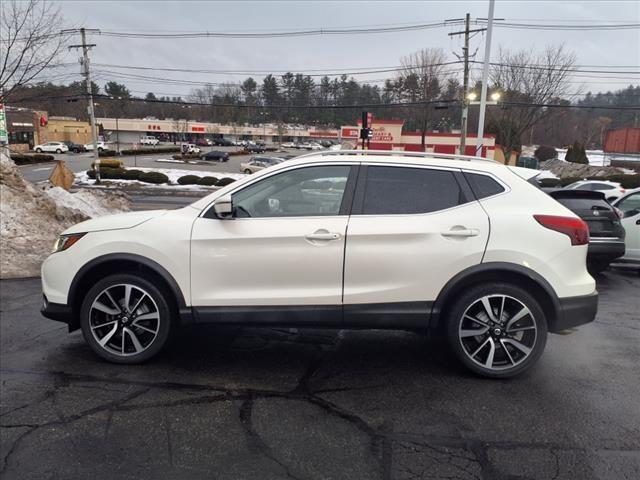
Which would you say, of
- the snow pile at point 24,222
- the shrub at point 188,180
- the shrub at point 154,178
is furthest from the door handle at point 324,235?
the shrub at point 154,178

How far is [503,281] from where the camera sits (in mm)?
3783

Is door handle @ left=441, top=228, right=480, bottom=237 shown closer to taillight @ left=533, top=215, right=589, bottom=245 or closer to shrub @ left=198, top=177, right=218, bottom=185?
taillight @ left=533, top=215, right=589, bottom=245

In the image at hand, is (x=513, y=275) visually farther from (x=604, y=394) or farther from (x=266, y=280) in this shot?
(x=266, y=280)

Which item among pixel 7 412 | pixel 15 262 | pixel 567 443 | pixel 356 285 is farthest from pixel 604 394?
pixel 15 262

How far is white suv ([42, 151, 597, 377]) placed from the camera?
3.70 m

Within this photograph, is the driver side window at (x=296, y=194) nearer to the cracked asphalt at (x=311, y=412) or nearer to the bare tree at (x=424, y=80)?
the cracked asphalt at (x=311, y=412)

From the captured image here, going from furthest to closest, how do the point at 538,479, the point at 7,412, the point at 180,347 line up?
the point at 180,347 < the point at 7,412 < the point at 538,479

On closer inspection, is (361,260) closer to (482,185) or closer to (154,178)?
(482,185)

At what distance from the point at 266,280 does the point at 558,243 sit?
88.6 inches

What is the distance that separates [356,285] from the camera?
375 centimetres

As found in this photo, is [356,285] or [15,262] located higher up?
[356,285]

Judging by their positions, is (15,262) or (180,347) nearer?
(180,347)

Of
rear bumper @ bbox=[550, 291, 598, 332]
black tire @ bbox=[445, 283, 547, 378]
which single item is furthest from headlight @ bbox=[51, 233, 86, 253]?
rear bumper @ bbox=[550, 291, 598, 332]

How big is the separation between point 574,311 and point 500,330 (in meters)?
0.58
